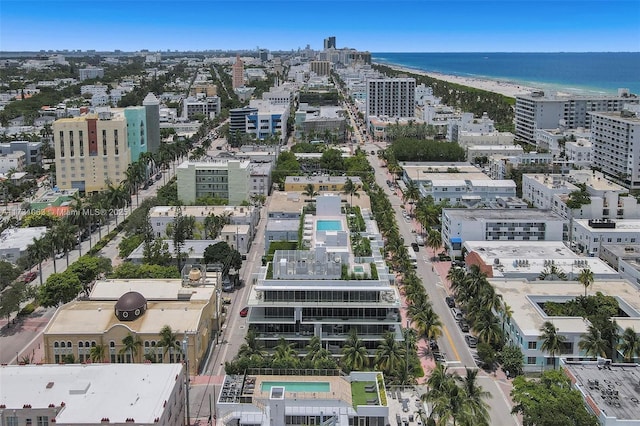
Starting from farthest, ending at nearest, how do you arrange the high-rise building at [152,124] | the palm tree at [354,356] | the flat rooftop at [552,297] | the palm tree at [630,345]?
the high-rise building at [152,124], the flat rooftop at [552,297], the palm tree at [630,345], the palm tree at [354,356]

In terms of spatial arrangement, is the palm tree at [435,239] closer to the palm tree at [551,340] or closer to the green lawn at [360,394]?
the palm tree at [551,340]

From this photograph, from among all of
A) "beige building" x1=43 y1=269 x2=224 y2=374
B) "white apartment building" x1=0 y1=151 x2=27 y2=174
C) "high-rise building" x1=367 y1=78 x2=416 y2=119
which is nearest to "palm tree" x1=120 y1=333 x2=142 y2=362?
"beige building" x1=43 y1=269 x2=224 y2=374

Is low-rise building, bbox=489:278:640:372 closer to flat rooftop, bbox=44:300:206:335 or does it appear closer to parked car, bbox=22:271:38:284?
flat rooftop, bbox=44:300:206:335

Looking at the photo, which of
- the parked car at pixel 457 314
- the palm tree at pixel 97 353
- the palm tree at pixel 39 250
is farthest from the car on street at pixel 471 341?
the palm tree at pixel 39 250

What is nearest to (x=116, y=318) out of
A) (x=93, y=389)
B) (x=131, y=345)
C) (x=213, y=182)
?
(x=131, y=345)

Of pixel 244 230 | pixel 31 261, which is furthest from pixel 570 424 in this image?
pixel 31 261
